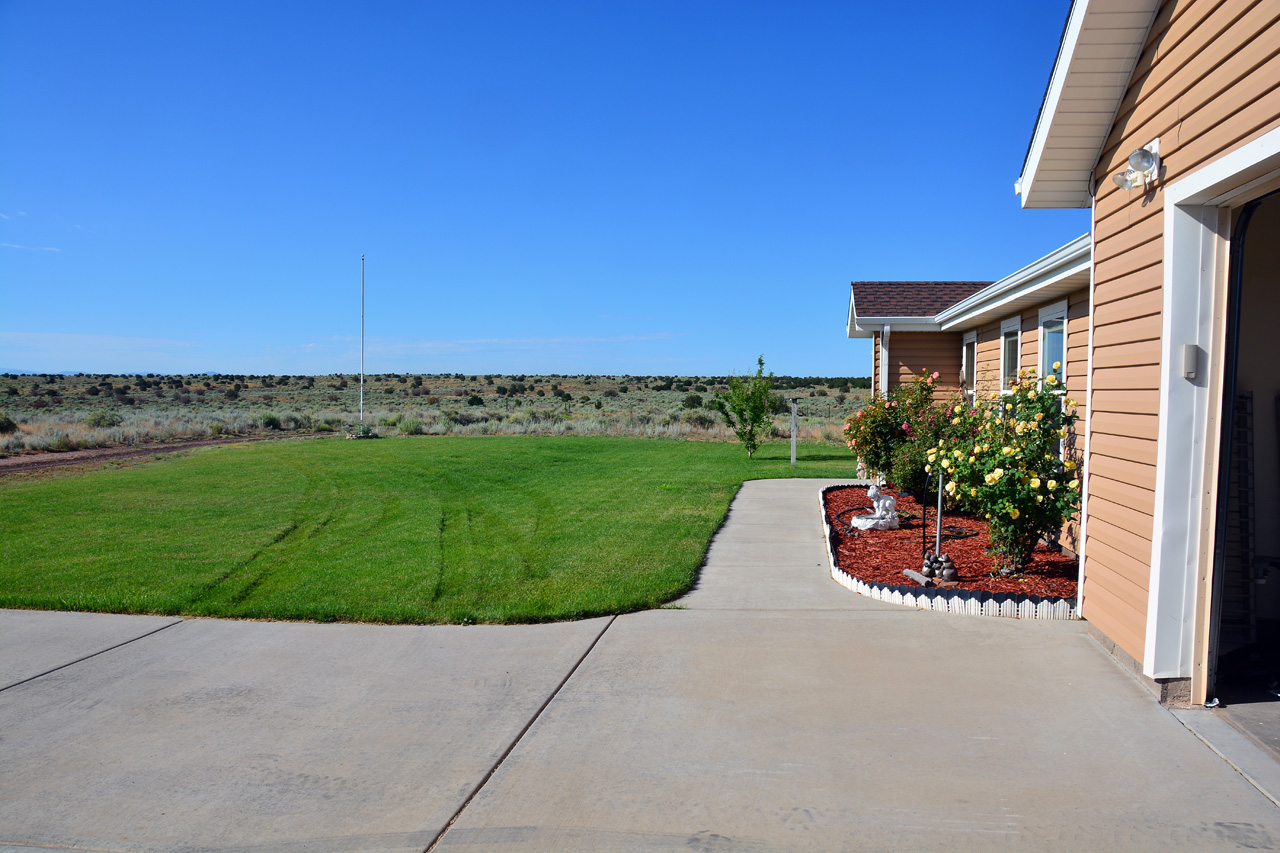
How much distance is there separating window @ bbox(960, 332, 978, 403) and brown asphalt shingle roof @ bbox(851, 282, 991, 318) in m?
0.78

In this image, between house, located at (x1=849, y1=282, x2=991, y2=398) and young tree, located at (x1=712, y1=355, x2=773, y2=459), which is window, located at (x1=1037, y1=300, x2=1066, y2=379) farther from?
young tree, located at (x1=712, y1=355, x2=773, y2=459)

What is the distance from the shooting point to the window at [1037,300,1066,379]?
8.76 m

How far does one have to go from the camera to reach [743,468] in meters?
17.6

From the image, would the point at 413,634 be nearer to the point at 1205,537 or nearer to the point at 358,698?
the point at 358,698

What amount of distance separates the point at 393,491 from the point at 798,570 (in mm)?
8471

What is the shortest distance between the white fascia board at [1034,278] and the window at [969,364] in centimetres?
110

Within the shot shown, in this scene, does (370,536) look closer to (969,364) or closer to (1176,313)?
(1176,313)

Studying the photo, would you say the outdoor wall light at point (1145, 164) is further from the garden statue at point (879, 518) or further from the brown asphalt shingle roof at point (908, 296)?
the brown asphalt shingle roof at point (908, 296)

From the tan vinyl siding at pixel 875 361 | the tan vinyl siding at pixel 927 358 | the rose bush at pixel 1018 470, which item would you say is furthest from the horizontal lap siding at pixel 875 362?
the rose bush at pixel 1018 470

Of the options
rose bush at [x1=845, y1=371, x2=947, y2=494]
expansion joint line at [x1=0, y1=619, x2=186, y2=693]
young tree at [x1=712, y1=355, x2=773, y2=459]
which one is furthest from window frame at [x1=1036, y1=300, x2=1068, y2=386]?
young tree at [x1=712, y1=355, x2=773, y2=459]

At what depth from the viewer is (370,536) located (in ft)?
32.5

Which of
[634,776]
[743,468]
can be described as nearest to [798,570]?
[634,776]

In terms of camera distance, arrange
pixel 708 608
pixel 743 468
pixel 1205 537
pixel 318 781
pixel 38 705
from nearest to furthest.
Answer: pixel 318 781 → pixel 1205 537 → pixel 38 705 → pixel 708 608 → pixel 743 468

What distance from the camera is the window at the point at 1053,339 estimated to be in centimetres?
876
